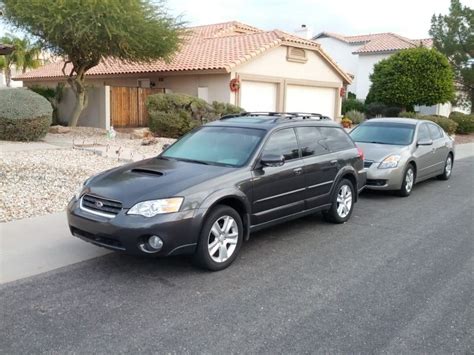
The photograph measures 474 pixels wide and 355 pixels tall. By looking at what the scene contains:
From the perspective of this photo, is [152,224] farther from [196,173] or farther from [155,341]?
[155,341]

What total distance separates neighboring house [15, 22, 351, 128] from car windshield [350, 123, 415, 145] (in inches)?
378

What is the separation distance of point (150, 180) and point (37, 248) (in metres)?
1.69

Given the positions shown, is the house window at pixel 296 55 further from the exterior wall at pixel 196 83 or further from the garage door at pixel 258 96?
the exterior wall at pixel 196 83

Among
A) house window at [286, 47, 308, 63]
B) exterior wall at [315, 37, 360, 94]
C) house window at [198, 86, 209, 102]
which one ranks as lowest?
house window at [198, 86, 209, 102]

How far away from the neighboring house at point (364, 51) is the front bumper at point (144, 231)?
3435cm

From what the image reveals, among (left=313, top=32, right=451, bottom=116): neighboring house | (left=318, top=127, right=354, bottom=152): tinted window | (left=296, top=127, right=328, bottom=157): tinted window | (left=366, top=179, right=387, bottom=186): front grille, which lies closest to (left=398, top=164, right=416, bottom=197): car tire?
(left=366, top=179, right=387, bottom=186): front grille

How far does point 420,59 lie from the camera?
26.0 m

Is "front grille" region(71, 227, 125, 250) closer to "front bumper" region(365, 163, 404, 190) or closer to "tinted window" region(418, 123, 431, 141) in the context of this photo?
"front bumper" region(365, 163, 404, 190)

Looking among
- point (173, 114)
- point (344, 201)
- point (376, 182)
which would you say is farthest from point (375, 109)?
point (344, 201)

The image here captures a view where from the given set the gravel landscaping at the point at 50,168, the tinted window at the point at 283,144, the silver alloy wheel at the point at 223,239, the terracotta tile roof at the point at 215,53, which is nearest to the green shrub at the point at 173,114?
the gravel landscaping at the point at 50,168

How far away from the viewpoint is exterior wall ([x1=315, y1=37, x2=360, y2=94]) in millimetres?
41300

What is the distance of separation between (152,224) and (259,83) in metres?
17.2

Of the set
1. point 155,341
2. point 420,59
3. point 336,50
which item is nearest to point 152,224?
point 155,341

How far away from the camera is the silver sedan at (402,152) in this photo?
8.92 m
